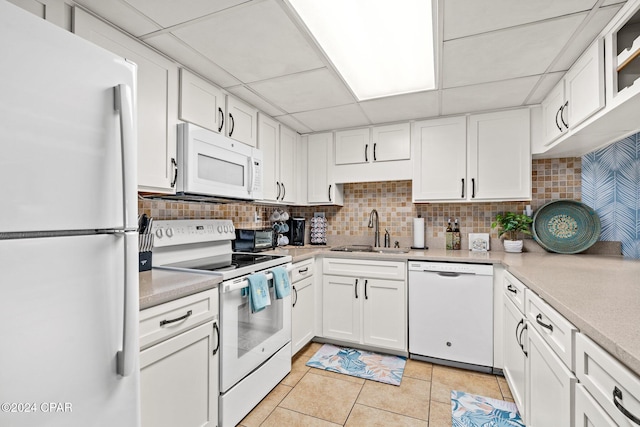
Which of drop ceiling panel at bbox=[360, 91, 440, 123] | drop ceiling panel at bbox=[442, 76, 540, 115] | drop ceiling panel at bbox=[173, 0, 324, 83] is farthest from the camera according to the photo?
drop ceiling panel at bbox=[360, 91, 440, 123]

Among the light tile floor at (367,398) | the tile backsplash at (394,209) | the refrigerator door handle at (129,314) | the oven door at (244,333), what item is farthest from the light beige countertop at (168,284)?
the light tile floor at (367,398)

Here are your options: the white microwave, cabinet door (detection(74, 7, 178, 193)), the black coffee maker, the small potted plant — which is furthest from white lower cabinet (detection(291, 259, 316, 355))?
the small potted plant

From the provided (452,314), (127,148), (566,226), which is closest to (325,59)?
(127,148)

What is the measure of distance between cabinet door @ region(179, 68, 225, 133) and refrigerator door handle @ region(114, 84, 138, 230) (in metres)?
1.02

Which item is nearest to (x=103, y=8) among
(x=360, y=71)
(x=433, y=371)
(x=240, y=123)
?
(x=240, y=123)

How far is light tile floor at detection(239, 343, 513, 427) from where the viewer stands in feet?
5.91

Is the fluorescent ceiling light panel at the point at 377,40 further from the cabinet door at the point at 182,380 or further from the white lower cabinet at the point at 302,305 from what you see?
the cabinet door at the point at 182,380

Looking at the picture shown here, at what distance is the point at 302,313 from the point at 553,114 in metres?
2.45

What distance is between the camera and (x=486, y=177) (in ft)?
8.56

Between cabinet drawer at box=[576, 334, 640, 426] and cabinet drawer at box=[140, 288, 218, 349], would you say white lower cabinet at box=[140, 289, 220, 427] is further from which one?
cabinet drawer at box=[576, 334, 640, 426]

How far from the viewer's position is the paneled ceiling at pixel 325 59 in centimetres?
138

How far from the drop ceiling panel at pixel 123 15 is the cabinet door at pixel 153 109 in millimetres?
43

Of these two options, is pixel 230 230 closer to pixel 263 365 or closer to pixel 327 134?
pixel 263 365

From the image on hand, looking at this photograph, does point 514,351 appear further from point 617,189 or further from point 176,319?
point 176,319
